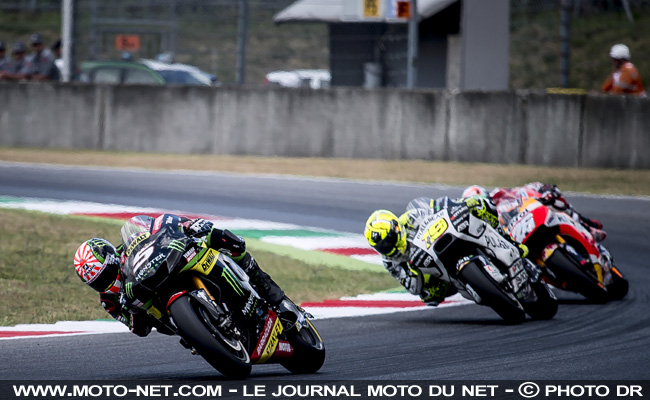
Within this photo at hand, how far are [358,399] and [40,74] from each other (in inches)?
582

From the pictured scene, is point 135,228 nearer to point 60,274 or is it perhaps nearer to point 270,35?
point 60,274

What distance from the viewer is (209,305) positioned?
547cm

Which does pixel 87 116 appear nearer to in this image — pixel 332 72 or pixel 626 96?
pixel 332 72

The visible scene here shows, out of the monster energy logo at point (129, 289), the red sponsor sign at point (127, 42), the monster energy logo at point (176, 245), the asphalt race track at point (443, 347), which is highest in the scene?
the red sponsor sign at point (127, 42)

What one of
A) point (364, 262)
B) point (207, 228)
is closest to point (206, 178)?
point (364, 262)

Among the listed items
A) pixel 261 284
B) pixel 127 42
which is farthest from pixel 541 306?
pixel 127 42

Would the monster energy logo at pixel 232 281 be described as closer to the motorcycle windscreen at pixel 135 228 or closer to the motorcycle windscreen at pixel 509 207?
the motorcycle windscreen at pixel 135 228

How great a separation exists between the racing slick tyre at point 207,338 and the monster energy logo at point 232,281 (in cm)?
32

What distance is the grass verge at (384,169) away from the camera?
14.8 m

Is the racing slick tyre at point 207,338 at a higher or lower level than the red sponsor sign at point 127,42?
lower

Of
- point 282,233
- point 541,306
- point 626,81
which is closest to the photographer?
point 541,306

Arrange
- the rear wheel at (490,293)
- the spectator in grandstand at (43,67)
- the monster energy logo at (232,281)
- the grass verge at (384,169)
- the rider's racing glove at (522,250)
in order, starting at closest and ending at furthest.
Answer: the monster energy logo at (232,281), the rear wheel at (490,293), the rider's racing glove at (522,250), the grass verge at (384,169), the spectator in grandstand at (43,67)

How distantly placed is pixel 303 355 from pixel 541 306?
2.74 meters

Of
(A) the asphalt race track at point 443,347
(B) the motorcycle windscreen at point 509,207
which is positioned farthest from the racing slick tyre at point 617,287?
(B) the motorcycle windscreen at point 509,207
